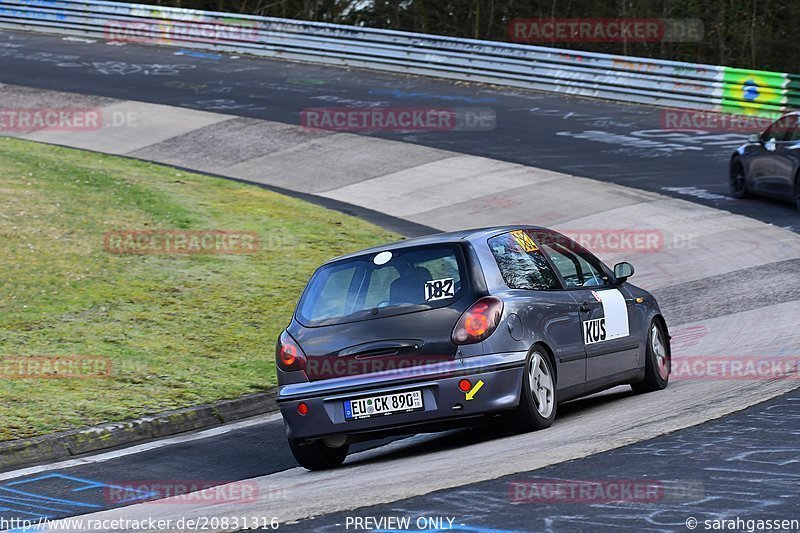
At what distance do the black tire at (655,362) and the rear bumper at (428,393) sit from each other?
2.14m

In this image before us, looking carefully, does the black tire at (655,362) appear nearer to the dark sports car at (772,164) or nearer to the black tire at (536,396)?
the black tire at (536,396)

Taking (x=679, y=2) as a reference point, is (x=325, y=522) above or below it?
below

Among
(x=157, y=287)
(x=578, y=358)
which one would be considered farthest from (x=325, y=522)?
(x=157, y=287)

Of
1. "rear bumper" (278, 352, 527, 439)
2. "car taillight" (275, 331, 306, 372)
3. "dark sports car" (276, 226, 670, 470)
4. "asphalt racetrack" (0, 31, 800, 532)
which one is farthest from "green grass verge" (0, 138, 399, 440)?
"rear bumper" (278, 352, 527, 439)

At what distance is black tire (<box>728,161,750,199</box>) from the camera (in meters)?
19.4

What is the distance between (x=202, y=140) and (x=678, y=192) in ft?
34.1

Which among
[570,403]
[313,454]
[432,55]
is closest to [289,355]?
[313,454]

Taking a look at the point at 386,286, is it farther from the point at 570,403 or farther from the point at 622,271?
the point at 570,403

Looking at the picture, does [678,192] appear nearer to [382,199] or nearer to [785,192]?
[785,192]

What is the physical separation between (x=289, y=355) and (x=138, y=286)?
6.51m

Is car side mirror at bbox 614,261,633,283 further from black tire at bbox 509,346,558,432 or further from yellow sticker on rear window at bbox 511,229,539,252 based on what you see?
black tire at bbox 509,346,558,432

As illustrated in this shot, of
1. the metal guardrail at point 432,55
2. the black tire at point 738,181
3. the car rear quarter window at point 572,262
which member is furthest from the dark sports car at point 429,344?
the metal guardrail at point 432,55

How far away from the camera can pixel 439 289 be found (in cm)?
793

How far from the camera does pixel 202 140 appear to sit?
1012 inches
